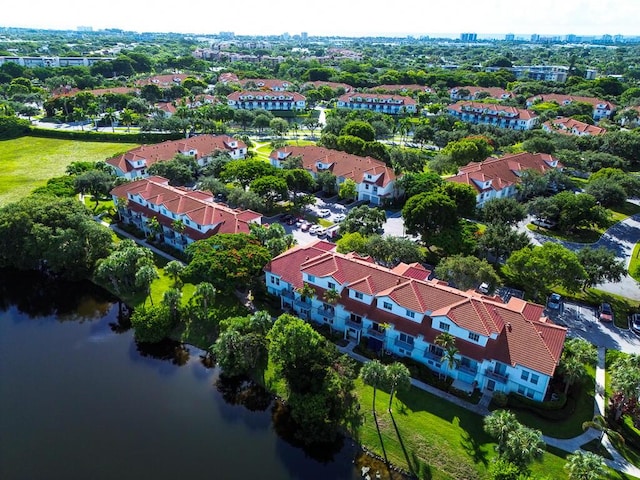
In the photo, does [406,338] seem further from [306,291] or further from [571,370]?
[571,370]

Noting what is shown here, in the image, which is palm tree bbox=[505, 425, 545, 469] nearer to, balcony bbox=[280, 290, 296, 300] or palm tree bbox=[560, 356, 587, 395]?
palm tree bbox=[560, 356, 587, 395]

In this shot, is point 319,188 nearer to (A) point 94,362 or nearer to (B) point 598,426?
(A) point 94,362

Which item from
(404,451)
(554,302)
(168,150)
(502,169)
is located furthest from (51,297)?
(502,169)

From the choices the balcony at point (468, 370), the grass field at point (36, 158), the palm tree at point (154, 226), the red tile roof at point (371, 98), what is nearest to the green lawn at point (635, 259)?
the balcony at point (468, 370)

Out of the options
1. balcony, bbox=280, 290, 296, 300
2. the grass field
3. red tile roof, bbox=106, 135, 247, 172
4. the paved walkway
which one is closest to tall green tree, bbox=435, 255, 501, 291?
the paved walkway

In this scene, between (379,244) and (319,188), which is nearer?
(379,244)

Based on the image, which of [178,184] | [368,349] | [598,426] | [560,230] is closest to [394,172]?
[560,230]
